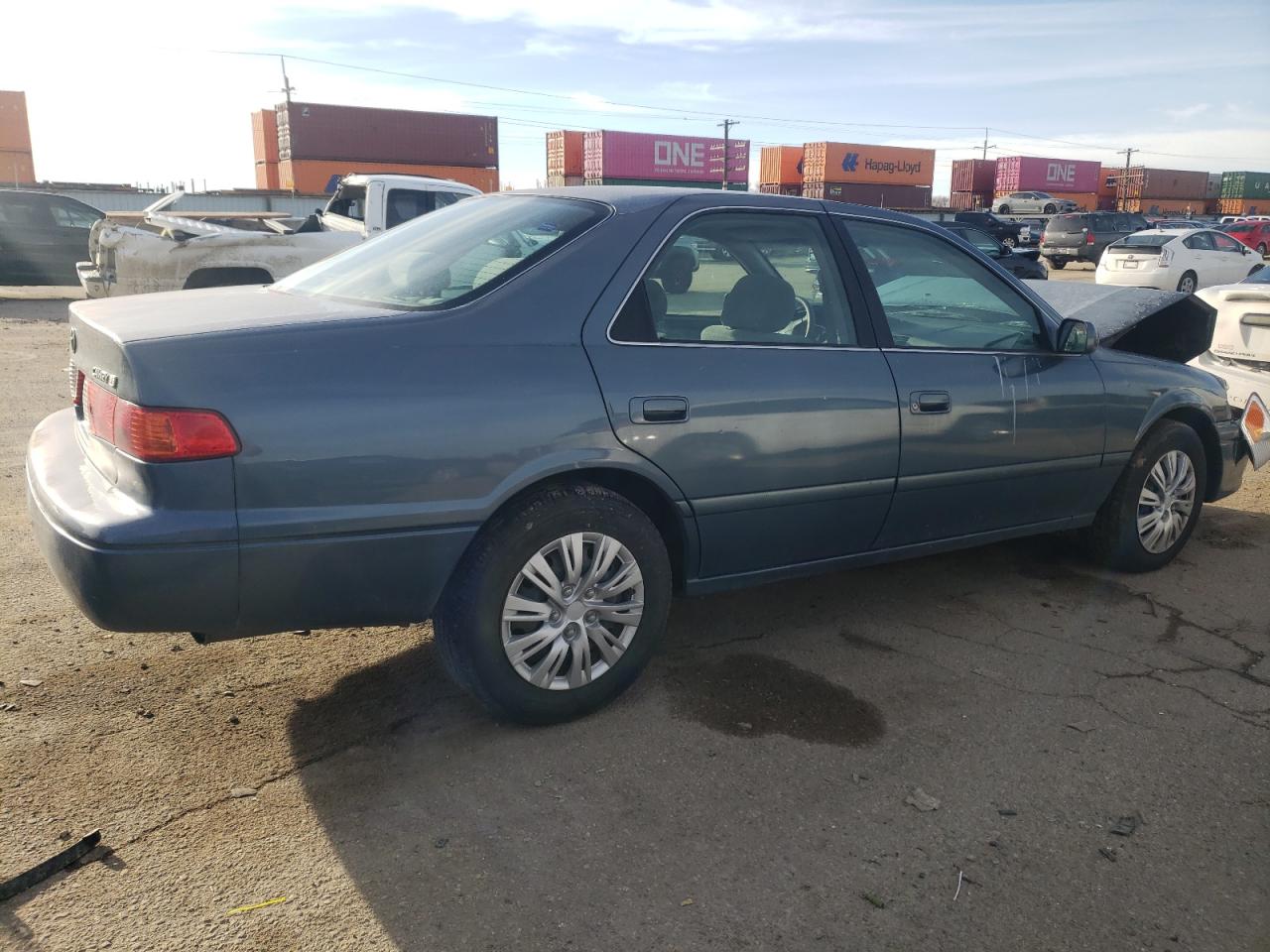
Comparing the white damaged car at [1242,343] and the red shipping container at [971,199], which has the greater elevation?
the red shipping container at [971,199]

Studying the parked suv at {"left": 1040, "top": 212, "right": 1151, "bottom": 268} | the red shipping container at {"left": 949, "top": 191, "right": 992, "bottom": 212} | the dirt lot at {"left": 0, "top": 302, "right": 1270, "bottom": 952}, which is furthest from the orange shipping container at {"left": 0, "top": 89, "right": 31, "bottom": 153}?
the red shipping container at {"left": 949, "top": 191, "right": 992, "bottom": 212}

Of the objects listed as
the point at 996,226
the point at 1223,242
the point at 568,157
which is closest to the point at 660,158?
the point at 568,157

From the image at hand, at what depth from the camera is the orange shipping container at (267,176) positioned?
152ft

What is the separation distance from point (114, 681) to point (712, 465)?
2074 millimetres

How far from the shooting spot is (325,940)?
2223mm

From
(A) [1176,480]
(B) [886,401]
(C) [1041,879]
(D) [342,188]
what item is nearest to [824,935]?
(C) [1041,879]

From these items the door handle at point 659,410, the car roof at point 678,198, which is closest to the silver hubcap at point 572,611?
the door handle at point 659,410

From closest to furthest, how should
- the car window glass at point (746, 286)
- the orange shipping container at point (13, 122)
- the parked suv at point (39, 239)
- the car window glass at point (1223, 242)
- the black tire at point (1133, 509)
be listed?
the car window glass at point (746, 286)
the black tire at point (1133, 509)
the parked suv at point (39, 239)
the car window glass at point (1223, 242)
the orange shipping container at point (13, 122)

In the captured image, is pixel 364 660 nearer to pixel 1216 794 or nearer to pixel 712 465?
pixel 712 465

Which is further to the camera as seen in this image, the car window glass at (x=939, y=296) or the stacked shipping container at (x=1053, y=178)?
the stacked shipping container at (x=1053, y=178)

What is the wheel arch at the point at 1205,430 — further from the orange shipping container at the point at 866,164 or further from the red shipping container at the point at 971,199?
the red shipping container at the point at 971,199

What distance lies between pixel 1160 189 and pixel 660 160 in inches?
1270

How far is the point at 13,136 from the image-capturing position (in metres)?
40.0

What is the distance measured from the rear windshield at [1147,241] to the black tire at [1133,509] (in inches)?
711
